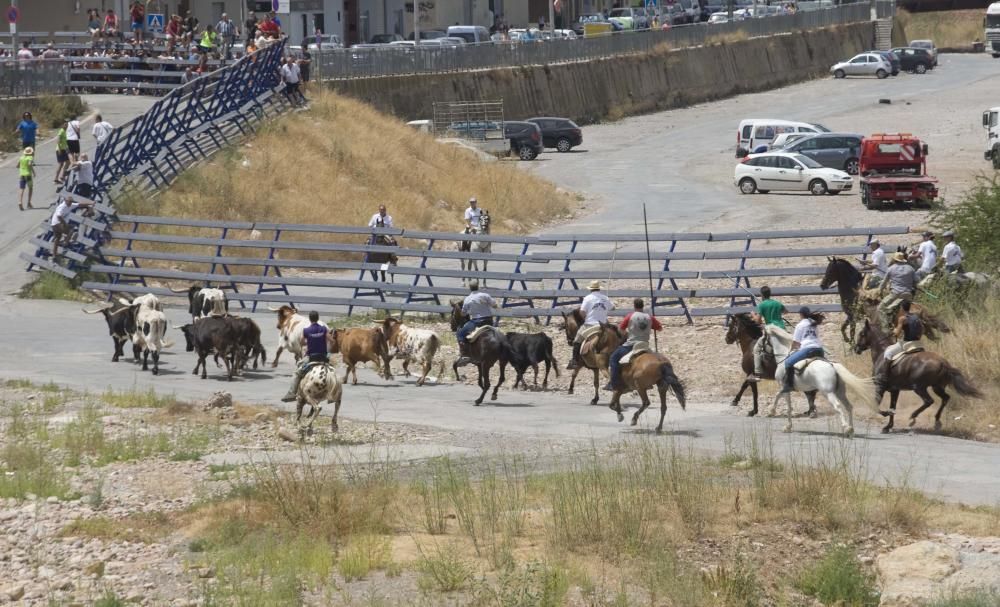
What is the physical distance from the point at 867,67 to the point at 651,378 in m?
72.9

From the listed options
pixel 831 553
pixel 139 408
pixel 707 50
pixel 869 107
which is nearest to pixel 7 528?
pixel 139 408

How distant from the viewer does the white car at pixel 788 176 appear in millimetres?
49344

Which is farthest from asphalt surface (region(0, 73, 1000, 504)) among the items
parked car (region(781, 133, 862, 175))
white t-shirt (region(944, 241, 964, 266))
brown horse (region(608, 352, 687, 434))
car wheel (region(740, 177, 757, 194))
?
parked car (region(781, 133, 862, 175))

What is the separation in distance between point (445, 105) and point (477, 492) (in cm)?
4873

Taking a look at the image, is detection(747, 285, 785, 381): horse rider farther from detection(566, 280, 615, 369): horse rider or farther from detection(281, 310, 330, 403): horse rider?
detection(281, 310, 330, 403): horse rider

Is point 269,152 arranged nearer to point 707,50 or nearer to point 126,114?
point 126,114

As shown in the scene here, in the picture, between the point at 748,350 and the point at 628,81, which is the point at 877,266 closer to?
the point at 748,350

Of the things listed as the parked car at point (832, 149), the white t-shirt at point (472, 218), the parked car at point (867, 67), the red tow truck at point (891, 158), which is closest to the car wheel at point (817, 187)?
the red tow truck at point (891, 158)

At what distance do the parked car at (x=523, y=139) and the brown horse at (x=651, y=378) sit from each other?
4015 centimetres

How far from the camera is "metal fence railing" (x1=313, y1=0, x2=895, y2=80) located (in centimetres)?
5891

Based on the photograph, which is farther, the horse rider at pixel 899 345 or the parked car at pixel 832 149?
the parked car at pixel 832 149

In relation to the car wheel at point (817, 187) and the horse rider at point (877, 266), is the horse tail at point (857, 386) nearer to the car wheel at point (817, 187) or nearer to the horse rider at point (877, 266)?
the horse rider at point (877, 266)

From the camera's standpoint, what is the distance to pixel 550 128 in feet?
210

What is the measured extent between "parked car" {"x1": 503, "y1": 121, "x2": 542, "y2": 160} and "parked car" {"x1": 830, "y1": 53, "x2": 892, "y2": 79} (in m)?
35.4
